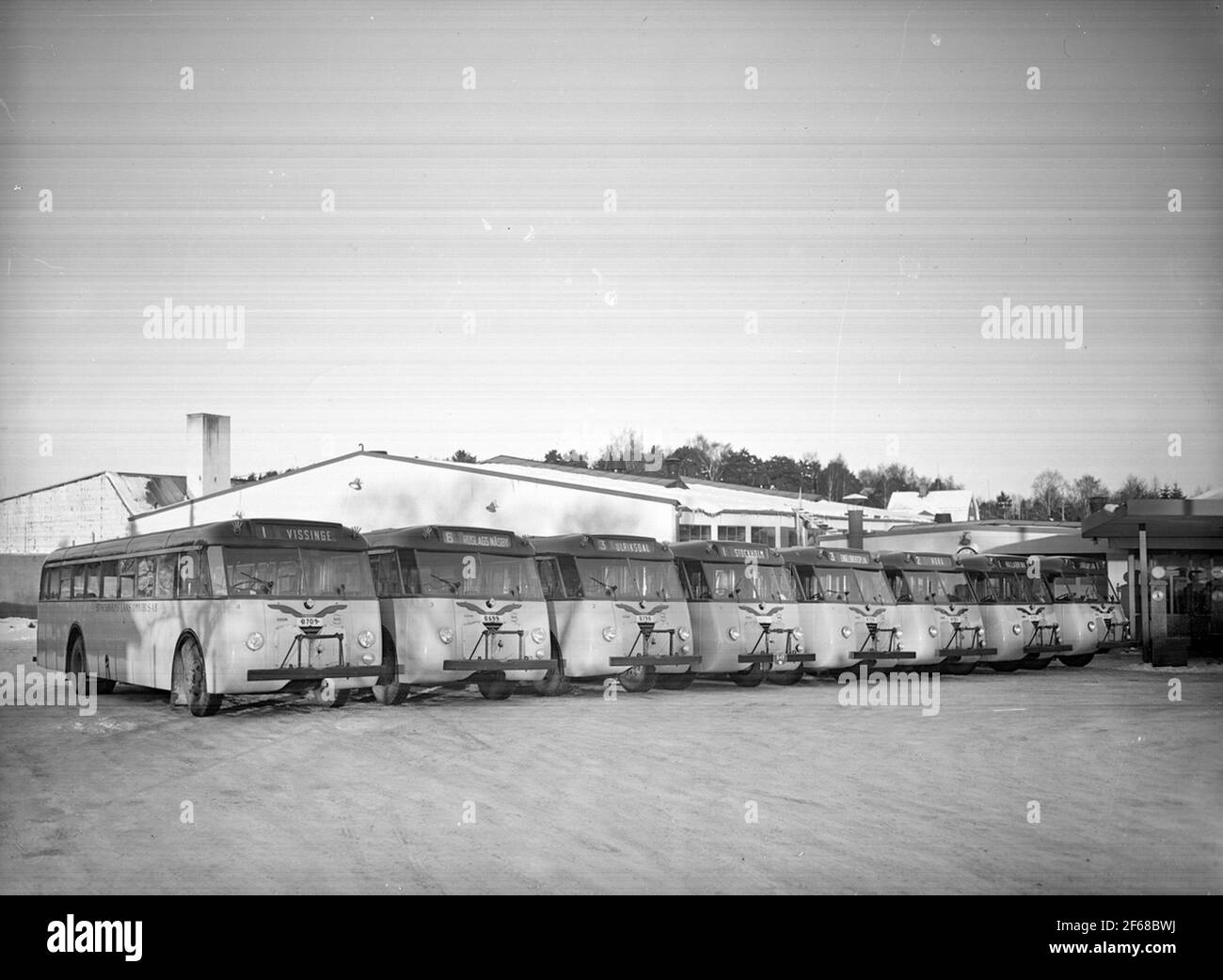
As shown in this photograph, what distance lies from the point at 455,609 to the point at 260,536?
317cm

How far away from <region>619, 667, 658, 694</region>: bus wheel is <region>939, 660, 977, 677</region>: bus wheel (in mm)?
7622

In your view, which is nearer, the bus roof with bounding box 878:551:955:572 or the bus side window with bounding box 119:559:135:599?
the bus side window with bounding box 119:559:135:599

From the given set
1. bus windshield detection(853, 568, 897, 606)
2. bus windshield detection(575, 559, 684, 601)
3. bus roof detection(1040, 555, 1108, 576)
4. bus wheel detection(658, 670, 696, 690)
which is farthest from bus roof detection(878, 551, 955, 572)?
bus windshield detection(575, 559, 684, 601)

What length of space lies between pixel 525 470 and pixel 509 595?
18068 mm

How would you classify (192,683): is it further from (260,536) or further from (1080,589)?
(1080,589)

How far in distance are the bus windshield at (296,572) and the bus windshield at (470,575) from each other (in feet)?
4.23

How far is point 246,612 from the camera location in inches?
602

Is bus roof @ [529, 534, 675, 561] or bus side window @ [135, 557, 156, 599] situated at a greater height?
bus roof @ [529, 534, 675, 561]

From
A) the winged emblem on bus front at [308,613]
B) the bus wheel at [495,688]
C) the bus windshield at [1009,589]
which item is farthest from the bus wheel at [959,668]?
the winged emblem on bus front at [308,613]

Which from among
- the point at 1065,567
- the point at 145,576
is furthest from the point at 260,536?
the point at 1065,567

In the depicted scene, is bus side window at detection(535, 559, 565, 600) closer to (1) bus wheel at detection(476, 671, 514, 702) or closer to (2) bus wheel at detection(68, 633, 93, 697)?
(1) bus wheel at detection(476, 671, 514, 702)

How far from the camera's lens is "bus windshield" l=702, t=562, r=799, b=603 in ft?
69.1
